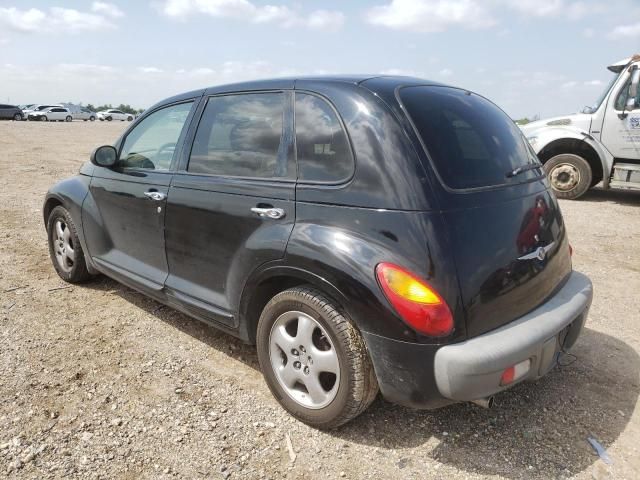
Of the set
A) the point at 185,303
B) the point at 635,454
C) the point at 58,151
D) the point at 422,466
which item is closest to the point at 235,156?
the point at 185,303

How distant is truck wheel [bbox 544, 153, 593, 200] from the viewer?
885 cm

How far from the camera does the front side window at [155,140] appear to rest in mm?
3389

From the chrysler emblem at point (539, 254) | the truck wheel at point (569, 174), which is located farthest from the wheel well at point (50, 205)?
the truck wheel at point (569, 174)

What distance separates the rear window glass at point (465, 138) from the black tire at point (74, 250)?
314cm

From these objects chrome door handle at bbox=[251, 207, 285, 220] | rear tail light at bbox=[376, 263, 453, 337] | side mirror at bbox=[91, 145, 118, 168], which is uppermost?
side mirror at bbox=[91, 145, 118, 168]

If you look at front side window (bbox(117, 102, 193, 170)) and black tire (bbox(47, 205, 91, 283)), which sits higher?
front side window (bbox(117, 102, 193, 170))

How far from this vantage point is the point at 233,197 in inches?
110

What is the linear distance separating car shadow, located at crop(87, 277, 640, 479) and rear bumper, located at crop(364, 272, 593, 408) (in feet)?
1.27

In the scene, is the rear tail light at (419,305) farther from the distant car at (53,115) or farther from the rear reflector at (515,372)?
the distant car at (53,115)

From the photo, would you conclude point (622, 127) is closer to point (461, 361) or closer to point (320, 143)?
point (320, 143)

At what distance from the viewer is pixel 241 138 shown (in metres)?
2.92

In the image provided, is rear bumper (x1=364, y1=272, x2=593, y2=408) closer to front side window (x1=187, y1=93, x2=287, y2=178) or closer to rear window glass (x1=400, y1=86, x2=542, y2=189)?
rear window glass (x1=400, y1=86, x2=542, y2=189)

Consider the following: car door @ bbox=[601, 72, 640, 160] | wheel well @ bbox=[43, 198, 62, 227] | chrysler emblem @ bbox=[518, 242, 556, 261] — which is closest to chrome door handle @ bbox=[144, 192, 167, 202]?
wheel well @ bbox=[43, 198, 62, 227]

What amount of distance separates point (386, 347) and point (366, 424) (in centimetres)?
69
